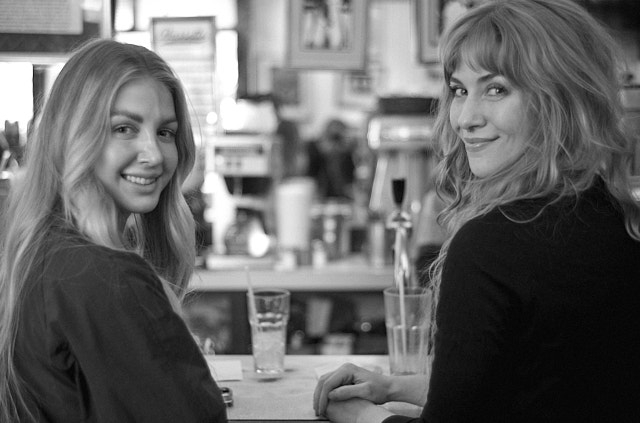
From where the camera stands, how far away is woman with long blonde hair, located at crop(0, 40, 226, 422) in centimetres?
124

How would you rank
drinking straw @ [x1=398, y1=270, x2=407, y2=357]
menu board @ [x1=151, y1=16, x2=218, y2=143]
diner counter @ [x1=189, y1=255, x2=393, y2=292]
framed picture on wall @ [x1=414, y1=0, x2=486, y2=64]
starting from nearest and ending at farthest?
drinking straw @ [x1=398, y1=270, x2=407, y2=357], framed picture on wall @ [x1=414, y1=0, x2=486, y2=64], diner counter @ [x1=189, y1=255, x2=393, y2=292], menu board @ [x1=151, y1=16, x2=218, y2=143]

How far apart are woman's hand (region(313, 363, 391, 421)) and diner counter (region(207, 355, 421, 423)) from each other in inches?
1.4

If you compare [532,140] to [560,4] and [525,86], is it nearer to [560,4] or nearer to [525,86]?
[525,86]

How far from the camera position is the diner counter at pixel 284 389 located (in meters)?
1.55

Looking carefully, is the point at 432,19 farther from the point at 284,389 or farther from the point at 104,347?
the point at 104,347

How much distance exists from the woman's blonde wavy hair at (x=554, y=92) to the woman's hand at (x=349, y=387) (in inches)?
15.2

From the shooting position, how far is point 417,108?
387 cm

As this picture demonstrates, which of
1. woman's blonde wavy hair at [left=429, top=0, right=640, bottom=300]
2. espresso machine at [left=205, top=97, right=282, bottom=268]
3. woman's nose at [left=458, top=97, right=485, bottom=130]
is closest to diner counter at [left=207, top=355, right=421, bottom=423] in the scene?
woman's blonde wavy hair at [left=429, top=0, right=640, bottom=300]

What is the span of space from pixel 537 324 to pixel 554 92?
1.29 feet

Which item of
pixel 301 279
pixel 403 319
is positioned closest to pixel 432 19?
pixel 301 279

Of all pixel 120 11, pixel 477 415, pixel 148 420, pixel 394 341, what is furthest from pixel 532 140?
pixel 120 11

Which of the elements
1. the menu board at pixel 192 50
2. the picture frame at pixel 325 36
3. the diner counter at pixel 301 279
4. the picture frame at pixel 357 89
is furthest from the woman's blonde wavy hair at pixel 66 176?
the picture frame at pixel 357 89

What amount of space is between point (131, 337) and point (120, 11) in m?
3.19

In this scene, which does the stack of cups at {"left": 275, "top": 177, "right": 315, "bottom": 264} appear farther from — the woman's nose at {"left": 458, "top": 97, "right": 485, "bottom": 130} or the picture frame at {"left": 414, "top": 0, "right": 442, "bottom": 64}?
the woman's nose at {"left": 458, "top": 97, "right": 485, "bottom": 130}
